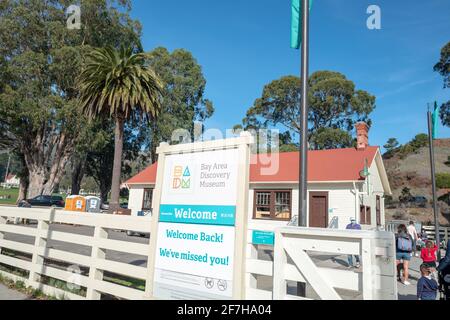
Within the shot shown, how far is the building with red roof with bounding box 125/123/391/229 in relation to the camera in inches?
765

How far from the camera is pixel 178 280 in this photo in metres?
4.29

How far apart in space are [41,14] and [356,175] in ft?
102

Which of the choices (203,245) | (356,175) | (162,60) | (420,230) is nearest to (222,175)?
(203,245)

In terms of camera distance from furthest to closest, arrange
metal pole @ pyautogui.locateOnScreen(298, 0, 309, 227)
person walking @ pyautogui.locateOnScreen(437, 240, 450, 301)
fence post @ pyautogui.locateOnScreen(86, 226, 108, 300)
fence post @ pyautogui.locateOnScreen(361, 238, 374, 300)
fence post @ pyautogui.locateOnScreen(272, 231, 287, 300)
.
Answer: person walking @ pyautogui.locateOnScreen(437, 240, 450, 301) → fence post @ pyautogui.locateOnScreen(86, 226, 108, 300) → metal pole @ pyautogui.locateOnScreen(298, 0, 309, 227) → fence post @ pyautogui.locateOnScreen(272, 231, 287, 300) → fence post @ pyautogui.locateOnScreen(361, 238, 374, 300)

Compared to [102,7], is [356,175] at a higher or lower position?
lower

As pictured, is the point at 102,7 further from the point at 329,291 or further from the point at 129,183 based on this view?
the point at 329,291

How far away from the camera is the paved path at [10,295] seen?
5793 millimetres

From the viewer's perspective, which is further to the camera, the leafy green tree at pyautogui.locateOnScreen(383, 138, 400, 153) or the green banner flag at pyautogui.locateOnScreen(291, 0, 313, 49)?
the leafy green tree at pyautogui.locateOnScreen(383, 138, 400, 153)

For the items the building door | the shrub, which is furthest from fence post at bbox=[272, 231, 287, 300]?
the shrub

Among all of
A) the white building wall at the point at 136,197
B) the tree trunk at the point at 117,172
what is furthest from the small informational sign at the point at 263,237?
the white building wall at the point at 136,197

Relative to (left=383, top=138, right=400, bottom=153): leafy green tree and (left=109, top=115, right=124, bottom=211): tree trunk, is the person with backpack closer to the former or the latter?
(left=109, top=115, right=124, bottom=211): tree trunk

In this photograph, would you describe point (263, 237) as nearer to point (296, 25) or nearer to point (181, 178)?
point (181, 178)

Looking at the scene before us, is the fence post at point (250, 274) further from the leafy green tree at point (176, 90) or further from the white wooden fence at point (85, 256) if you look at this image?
the leafy green tree at point (176, 90)

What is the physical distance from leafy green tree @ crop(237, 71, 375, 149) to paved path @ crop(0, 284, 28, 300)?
3863 cm
